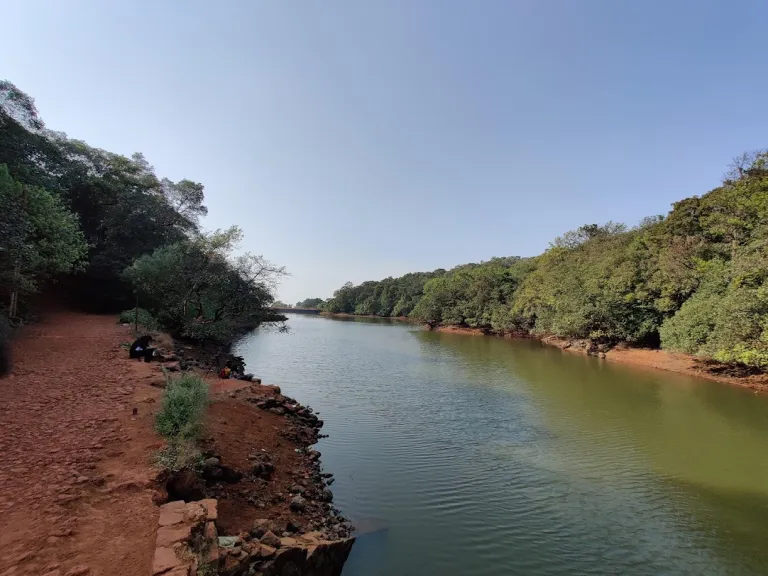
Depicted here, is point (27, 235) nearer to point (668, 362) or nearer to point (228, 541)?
point (228, 541)

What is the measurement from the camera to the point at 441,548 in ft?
23.0

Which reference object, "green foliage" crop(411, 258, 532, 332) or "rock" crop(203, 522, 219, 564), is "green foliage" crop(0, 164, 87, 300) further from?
"green foliage" crop(411, 258, 532, 332)

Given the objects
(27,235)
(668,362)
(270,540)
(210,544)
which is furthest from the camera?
(668,362)

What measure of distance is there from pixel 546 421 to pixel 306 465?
31.1 feet

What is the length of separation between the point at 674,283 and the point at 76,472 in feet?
111

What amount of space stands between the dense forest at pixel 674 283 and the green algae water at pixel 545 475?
12.1 ft

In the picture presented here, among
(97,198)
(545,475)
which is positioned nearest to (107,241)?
(97,198)

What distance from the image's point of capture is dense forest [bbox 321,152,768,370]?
20.5m

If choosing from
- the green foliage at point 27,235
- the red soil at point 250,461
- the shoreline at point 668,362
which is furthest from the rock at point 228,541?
the shoreline at point 668,362

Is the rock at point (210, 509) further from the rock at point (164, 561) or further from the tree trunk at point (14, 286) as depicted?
the tree trunk at point (14, 286)

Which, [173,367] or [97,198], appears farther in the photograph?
[97,198]

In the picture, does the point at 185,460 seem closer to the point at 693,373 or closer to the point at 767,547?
the point at 767,547

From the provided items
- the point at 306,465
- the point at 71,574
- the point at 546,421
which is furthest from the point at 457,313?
the point at 71,574

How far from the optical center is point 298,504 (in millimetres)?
7688
